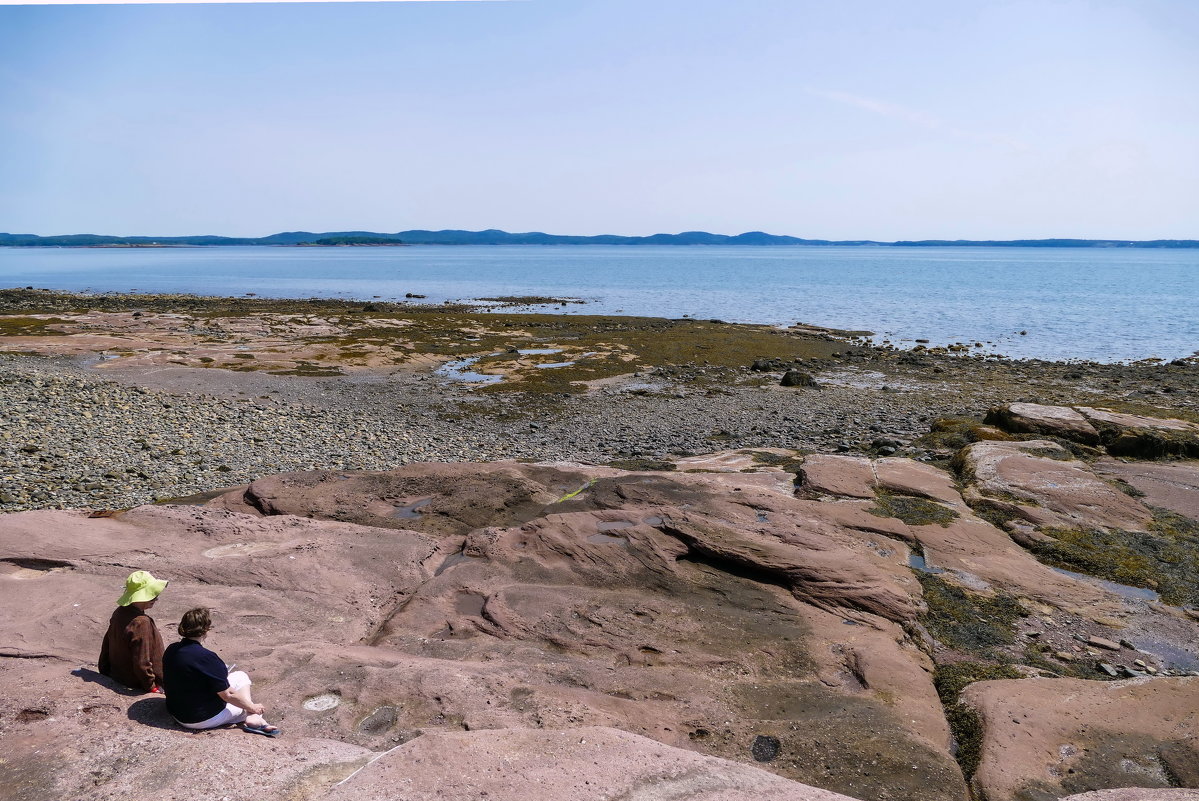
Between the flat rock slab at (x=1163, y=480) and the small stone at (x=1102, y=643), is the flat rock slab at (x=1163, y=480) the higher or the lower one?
the higher one

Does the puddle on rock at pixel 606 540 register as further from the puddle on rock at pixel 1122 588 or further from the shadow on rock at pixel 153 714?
the puddle on rock at pixel 1122 588

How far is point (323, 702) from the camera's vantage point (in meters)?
7.13

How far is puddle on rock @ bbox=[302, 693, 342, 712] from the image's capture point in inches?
276

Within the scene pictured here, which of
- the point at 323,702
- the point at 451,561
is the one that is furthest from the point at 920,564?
the point at 323,702

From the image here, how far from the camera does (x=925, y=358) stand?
42312 millimetres

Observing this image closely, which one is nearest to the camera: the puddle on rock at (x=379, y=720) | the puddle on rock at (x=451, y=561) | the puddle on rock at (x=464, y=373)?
the puddle on rock at (x=379, y=720)

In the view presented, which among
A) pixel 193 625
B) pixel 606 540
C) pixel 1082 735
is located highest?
pixel 193 625

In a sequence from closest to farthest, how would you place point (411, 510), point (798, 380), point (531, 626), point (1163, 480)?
point (531, 626) < point (411, 510) < point (1163, 480) < point (798, 380)

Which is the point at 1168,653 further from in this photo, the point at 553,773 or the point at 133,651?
the point at 133,651

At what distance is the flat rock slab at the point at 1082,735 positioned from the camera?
6.78 metres

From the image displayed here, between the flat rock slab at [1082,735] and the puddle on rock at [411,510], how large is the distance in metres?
9.16

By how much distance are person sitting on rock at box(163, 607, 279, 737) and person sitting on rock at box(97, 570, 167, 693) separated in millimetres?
459

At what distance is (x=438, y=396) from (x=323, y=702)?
80.1 feet

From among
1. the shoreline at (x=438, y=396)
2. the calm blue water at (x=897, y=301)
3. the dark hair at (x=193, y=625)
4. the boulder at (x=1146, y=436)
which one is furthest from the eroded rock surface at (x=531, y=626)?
the calm blue water at (x=897, y=301)
